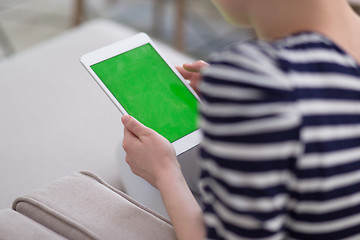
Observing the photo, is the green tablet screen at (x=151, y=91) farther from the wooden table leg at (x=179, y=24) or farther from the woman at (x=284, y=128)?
the wooden table leg at (x=179, y=24)

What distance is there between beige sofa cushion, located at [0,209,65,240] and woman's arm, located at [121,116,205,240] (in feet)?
0.52

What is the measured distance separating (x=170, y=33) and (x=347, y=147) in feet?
7.03

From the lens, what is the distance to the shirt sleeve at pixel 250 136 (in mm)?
475

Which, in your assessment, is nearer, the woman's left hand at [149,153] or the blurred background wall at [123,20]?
the woman's left hand at [149,153]

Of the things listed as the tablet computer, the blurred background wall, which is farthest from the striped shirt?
the blurred background wall

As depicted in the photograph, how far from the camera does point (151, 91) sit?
896 millimetres

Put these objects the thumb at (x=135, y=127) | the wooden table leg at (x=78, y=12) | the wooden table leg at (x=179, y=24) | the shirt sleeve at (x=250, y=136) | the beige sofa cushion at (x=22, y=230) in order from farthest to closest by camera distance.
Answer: the wooden table leg at (x=78, y=12)
the wooden table leg at (x=179, y=24)
the thumb at (x=135, y=127)
the beige sofa cushion at (x=22, y=230)
the shirt sleeve at (x=250, y=136)

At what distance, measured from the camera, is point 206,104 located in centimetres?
51

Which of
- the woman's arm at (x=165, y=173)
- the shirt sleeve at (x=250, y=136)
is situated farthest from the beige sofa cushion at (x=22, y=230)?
the shirt sleeve at (x=250, y=136)

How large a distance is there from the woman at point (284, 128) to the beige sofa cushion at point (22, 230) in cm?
23

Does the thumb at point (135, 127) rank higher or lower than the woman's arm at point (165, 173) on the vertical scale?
higher

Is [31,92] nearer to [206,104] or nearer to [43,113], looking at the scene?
[43,113]

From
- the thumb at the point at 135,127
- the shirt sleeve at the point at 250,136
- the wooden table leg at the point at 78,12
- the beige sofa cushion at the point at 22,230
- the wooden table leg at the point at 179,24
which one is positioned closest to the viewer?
the shirt sleeve at the point at 250,136

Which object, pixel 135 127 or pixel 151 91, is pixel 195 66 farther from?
pixel 135 127
